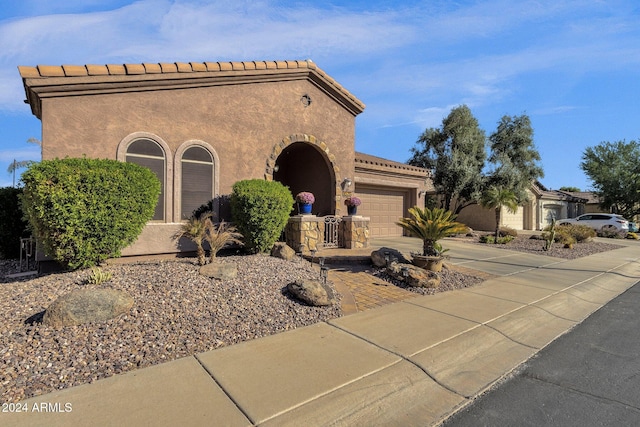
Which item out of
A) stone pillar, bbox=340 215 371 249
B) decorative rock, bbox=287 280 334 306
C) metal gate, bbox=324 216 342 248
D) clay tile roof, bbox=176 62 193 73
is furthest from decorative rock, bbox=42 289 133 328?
stone pillar, bbox=340 215 371 249

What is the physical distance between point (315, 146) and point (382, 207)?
578 centimetres

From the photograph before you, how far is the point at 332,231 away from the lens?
10844mm

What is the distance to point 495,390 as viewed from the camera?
11.5 ft

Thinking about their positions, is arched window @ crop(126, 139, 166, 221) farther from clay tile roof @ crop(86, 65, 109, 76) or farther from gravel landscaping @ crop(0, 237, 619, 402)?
gravel landscaping @ crop(0, 237, 619, 402)

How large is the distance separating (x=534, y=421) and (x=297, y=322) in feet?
10.0

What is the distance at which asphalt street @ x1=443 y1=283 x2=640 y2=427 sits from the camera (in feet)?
9.96

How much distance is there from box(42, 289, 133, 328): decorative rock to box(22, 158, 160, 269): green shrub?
1871 mm

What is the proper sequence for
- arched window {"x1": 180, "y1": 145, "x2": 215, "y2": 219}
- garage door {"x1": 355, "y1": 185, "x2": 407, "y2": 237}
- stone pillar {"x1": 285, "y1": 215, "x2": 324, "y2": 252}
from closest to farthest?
1. arched window {"x1": 180, "y1": 145, "x2": 215, "y2": 219}
2. stone pillar {"x1": 285, "y1": 215, "x2": 324, "y2": 252}
3. garage door {"x1": 355, "y1": 185, "x2": 407, "y2": 237}

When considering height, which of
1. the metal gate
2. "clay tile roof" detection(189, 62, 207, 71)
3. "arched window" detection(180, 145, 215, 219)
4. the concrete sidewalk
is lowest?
the concrete sidewalk

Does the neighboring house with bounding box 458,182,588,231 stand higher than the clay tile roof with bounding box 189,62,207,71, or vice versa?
the clay tile roof with bounding box 189,62,207,71

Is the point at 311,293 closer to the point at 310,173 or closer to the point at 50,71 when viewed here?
the point at 50,71

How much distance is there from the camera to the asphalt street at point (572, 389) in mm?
3035

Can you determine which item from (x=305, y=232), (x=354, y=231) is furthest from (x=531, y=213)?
(x=305, y=232)

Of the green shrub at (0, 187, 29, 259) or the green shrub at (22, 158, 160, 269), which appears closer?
the green shrub at (22, 158, 160, 269)
